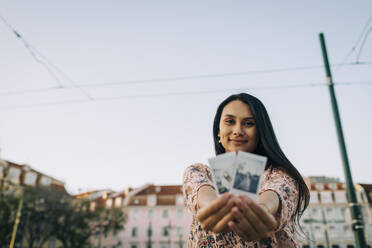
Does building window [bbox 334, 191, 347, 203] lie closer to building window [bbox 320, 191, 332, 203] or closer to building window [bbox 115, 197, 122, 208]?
building window [bbox 320, 191, 332, 203]

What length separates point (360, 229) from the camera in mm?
5355

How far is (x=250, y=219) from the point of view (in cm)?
136

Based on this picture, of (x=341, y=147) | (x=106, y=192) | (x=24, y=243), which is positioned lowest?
(x=24, y=243)

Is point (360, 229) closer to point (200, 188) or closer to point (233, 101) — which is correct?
point (233, 101)

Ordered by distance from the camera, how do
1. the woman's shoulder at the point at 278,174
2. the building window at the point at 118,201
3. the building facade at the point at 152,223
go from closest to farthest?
the woman's shoulder at the point at 278,174 → the building facade at the point at 152,223 → the building window at the point at 118,201

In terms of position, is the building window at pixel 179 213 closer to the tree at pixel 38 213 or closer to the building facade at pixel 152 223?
the building facade at pixel 152 223

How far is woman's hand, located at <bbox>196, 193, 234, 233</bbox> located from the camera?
137 cm

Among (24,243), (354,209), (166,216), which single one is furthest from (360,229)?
(166,216)

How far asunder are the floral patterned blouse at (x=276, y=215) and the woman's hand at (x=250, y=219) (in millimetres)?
304

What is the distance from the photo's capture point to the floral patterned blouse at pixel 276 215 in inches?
67.4

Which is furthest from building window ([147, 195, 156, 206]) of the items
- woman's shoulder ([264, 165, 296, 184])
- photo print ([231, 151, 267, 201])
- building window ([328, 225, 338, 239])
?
photo print ([231, 151, 267, 201])

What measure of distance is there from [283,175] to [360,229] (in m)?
4.63

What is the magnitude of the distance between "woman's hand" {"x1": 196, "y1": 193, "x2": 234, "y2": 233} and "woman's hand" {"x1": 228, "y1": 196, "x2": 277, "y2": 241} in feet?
0.08

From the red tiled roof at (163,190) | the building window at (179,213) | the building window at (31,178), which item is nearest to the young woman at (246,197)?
the building window at (31,178)
